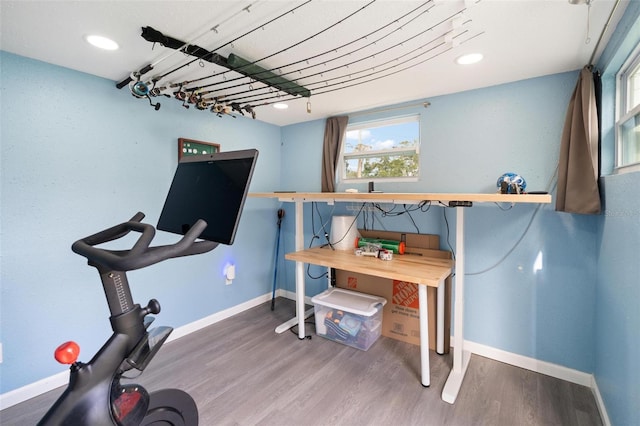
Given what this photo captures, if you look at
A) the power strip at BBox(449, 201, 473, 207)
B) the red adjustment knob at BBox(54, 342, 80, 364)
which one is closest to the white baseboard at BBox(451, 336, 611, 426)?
the power strip at BBox(449, 201, 473, 207)

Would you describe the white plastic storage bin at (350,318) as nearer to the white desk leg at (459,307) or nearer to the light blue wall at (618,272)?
the white desk leg at (459,307)

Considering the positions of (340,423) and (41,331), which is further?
(41,331)

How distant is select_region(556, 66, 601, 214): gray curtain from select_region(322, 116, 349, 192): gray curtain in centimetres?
189

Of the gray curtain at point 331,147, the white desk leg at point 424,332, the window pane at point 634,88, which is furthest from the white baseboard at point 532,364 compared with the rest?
Answer: the gray curtain at point 331,147

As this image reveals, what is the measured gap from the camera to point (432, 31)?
1.59 metres

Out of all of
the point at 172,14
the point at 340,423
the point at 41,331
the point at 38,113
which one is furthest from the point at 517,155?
the point at 41,331

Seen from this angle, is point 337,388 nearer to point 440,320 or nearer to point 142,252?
point 440,320

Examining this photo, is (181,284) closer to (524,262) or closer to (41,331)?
(41,331)

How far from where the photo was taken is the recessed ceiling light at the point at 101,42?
5.41 ft

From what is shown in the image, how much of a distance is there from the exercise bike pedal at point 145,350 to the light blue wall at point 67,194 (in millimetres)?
1596

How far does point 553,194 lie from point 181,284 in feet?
10.6

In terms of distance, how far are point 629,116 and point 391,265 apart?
64.1 inches

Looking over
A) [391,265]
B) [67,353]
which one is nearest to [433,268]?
[391,265]

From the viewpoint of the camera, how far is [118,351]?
3.00 ft
